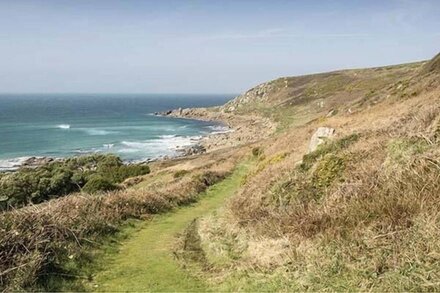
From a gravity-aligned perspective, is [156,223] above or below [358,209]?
below

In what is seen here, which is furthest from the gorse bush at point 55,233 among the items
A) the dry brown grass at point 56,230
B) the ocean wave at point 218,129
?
the ocean wave at point 218,129

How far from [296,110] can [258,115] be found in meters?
18.8

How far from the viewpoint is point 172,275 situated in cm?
1075

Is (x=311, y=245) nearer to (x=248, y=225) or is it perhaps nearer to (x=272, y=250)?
(x=272, y=250)

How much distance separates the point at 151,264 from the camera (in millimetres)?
11758

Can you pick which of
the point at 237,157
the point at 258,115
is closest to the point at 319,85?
the point at 258,115

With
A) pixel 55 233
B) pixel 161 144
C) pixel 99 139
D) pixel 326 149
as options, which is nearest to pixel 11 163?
pixel 161 144

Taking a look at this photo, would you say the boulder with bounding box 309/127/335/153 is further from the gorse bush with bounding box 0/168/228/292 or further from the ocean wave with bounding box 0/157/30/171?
the ocean wave with bounding box 0/157/30/171

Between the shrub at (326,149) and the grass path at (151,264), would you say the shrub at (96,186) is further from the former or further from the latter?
the shrub at (326,149)

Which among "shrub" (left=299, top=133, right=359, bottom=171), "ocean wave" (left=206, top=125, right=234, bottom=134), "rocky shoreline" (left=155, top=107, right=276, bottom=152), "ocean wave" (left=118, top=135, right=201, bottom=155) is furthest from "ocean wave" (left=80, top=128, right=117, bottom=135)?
"shrub" (left=299, top=133, right=359, bottom=171)

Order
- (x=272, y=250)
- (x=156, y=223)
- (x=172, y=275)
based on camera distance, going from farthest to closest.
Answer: (x=156, y=223)
(x=172, y=275)
(x=272, y=250)

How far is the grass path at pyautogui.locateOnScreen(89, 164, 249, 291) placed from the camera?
10156 mm

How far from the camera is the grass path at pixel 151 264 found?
10156 millimetres

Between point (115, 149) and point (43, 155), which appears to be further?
point (115, 149)
